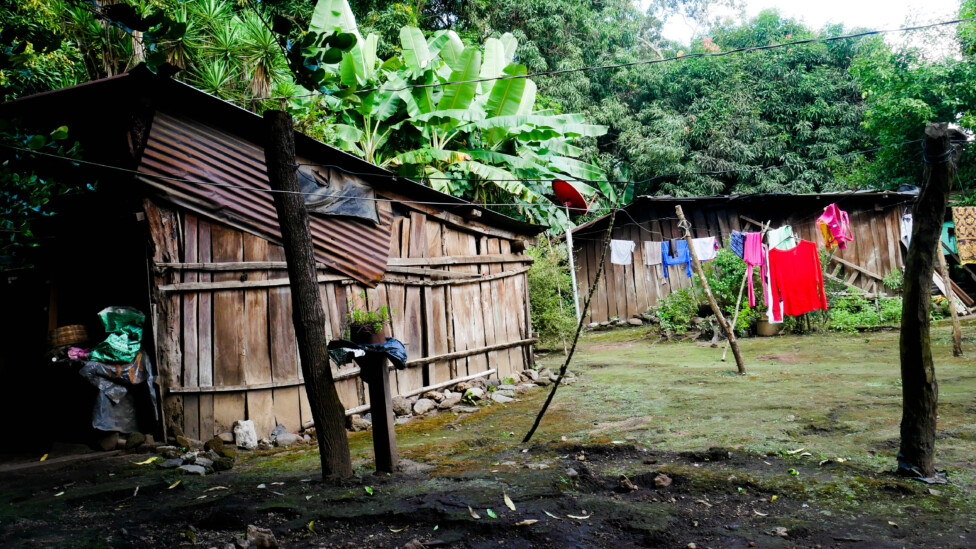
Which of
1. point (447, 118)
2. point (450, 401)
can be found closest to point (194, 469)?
point (450, 401)

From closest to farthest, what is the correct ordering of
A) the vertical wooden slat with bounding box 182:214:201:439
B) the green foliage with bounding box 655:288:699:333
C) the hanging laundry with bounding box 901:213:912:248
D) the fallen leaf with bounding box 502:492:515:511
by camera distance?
the fallen leaf with bounding box 502:492:515:511 → the vertical wooden slat with bounding box 182:214:201:439 → the green foliage with bounding box 655:288:699:333 → the hanging laundry with bounding box 901:213:912:248

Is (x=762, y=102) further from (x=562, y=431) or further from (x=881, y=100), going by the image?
(x=562, y=431)

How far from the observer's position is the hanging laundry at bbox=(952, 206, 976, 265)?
11.4 m

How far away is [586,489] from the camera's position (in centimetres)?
445

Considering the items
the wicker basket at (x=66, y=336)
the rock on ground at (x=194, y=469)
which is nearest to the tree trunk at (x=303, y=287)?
the rock on ground at (x=194, y=469)

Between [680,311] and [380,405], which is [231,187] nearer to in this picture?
[380,405]

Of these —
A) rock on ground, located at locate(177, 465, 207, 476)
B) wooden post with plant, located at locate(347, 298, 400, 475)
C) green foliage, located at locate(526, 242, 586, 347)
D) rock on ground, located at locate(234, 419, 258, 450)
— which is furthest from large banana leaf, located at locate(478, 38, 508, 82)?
rock on ground, located at locate(177, 465, 207, 476)

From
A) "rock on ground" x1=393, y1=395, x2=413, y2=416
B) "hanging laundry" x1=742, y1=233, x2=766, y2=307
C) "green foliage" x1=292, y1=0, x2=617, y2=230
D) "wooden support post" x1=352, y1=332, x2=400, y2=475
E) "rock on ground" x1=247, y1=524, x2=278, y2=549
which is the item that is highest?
"green foliage" x1=292, y1=0, x2=617, y2=230

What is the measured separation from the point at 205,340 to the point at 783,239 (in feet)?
32.3

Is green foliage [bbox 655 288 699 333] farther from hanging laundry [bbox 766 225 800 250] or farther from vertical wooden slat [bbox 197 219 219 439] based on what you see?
vertical wooden slat [bbox 197 219 219 439]

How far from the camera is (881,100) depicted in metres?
16.4

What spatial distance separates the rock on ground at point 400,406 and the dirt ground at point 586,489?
0.35 metres

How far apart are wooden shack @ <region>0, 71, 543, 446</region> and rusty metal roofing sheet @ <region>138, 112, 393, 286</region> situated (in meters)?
0.01

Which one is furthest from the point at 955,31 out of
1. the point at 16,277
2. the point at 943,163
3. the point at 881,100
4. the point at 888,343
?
the point at 16,277
